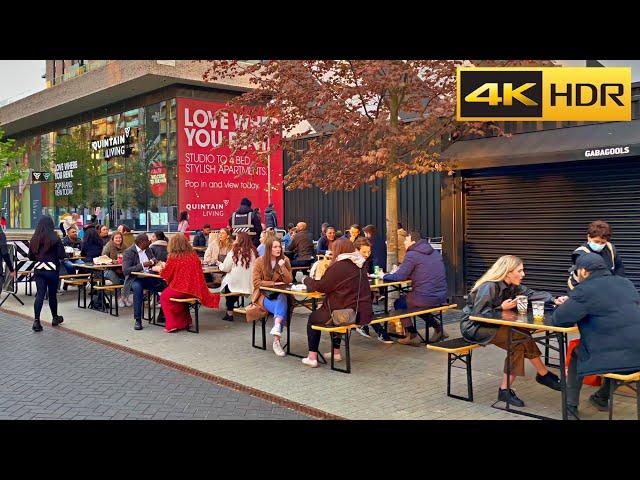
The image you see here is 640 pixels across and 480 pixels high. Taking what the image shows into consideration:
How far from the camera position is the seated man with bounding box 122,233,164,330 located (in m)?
10.5

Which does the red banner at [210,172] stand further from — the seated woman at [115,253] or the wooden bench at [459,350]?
the wooden bench at [459,350]

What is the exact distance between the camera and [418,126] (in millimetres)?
9484

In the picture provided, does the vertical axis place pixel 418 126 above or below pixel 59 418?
above

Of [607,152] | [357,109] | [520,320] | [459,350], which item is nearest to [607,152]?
[607,152]

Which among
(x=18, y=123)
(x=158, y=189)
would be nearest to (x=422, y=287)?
(x=158, y=189)

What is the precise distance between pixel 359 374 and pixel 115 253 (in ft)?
24.7

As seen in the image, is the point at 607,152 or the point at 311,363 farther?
the point at 607,152

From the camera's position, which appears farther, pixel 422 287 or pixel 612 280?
pixel 422 287

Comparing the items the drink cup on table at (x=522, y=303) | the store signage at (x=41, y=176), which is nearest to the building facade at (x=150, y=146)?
the store signage at (x=41, y=176)

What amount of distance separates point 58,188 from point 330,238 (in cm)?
2364

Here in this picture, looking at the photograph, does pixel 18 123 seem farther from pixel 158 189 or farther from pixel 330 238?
pixel 330 238

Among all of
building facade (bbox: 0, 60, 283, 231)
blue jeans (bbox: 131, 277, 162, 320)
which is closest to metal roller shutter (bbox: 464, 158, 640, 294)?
blue jeans (bbox: 131, 277, 162, 320)

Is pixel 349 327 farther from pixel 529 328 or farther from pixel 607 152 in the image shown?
pixel 607 152

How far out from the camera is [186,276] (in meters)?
9.73
